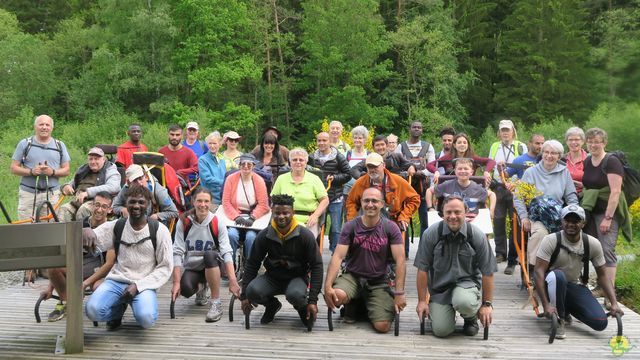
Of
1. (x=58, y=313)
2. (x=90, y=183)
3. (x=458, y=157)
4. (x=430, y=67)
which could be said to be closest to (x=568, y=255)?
(x=458, y=157)

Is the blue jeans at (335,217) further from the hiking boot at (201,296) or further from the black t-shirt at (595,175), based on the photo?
the black t-shirt at (595,175)

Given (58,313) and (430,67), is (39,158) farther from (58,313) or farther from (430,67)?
(430,67)

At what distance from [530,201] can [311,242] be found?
7.41 feet

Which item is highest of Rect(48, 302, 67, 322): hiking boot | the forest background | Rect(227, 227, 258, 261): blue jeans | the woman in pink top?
the forest background

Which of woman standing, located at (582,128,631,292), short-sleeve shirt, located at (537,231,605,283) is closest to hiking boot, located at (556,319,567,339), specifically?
short-sleeve shirt, located at (537,231,605,283)

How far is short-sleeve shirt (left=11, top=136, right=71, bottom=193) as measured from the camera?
670 cm

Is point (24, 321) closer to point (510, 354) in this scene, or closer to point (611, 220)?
point (510, 354)

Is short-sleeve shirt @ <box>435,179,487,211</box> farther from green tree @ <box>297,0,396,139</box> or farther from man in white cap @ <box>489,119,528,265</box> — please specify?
green tree @ <box>297,0,396,139</box>

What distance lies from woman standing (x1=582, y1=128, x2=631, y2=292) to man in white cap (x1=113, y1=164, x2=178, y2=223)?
3964mm

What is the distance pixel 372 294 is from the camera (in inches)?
205

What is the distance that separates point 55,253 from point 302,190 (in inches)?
104

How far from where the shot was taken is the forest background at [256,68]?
105 feet

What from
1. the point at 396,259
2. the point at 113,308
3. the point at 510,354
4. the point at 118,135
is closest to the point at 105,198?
the point at 113,308

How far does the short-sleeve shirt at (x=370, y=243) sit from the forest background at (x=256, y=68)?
2388 cm
